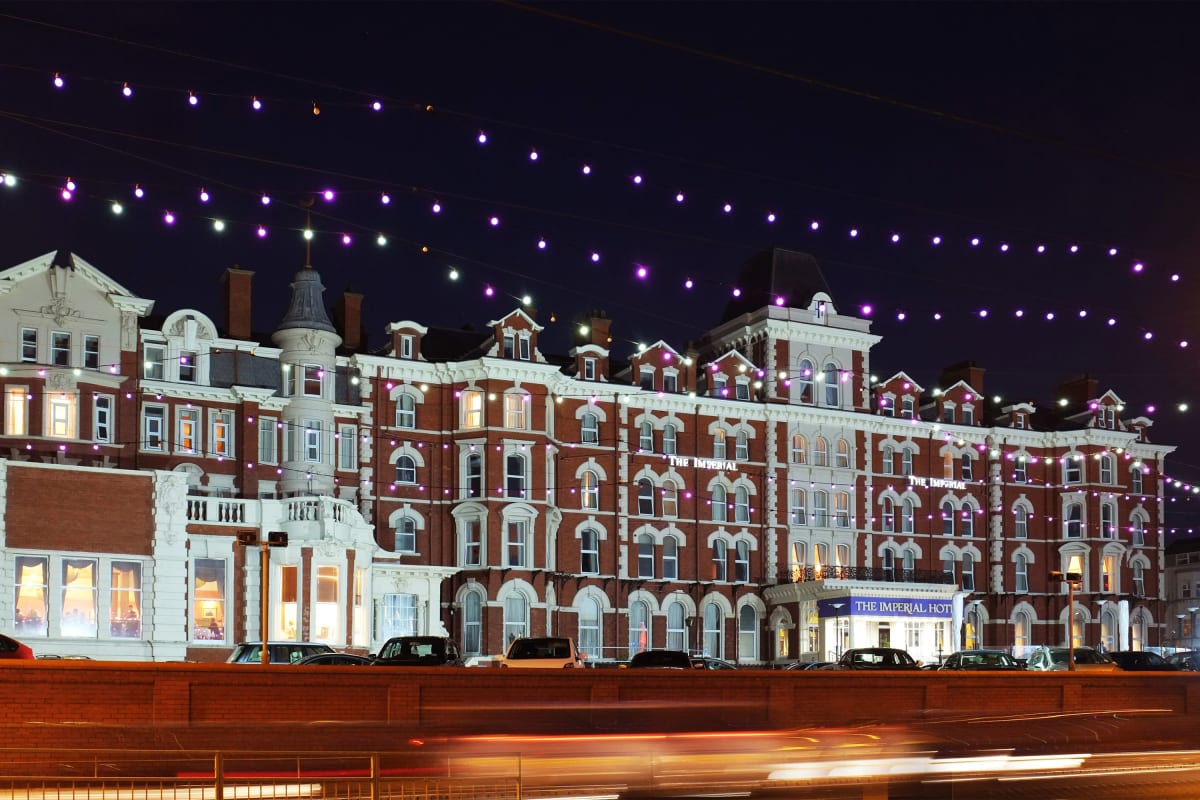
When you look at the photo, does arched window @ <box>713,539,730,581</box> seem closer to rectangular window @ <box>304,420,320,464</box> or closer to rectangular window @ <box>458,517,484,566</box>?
rectangular window @ <box>458,517,484,566</box>

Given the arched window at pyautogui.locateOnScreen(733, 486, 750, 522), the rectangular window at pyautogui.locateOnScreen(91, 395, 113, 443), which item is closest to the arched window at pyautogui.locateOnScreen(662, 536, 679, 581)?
the arched window at pyautogui.locateOnScreen(733, 486, 750, 522)

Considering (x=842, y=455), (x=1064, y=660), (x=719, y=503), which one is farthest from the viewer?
(x=842, y=455)

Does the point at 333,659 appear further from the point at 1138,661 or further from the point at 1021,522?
the point at 1021,522

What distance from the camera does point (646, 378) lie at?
203 feet

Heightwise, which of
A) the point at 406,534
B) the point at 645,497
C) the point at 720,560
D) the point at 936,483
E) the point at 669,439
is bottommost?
the point at 720,560

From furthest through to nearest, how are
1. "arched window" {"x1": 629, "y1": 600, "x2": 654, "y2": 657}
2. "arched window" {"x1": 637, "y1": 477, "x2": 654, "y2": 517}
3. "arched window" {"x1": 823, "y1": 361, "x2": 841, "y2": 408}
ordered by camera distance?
"arched window" {"x1": 823, "y1": 361, "x2": 841, "y2": 408} → "arched window" {"x1": 637, "y1": 477, "x2": 654, "y2": 517} → "arched window" {"x1": 629, "y1": 600, "x2": 654, "y2": 657}

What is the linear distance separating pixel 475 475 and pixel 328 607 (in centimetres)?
1146

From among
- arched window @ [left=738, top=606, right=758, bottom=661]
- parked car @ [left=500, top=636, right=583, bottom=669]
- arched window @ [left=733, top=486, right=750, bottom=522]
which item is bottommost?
arched window @ [left=738, top=606, right=758, bottom=661]

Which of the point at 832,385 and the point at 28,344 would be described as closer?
the point at 28,344

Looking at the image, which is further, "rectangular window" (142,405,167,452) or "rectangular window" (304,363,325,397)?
"rectangular window" (304,363,325,397)

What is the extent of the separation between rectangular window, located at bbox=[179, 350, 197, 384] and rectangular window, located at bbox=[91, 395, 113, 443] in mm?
3508

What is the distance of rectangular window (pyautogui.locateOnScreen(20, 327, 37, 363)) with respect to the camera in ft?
155

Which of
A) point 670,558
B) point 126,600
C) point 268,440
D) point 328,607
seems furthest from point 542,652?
point 670,558

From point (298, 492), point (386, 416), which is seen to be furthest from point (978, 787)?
point (386, 416)
